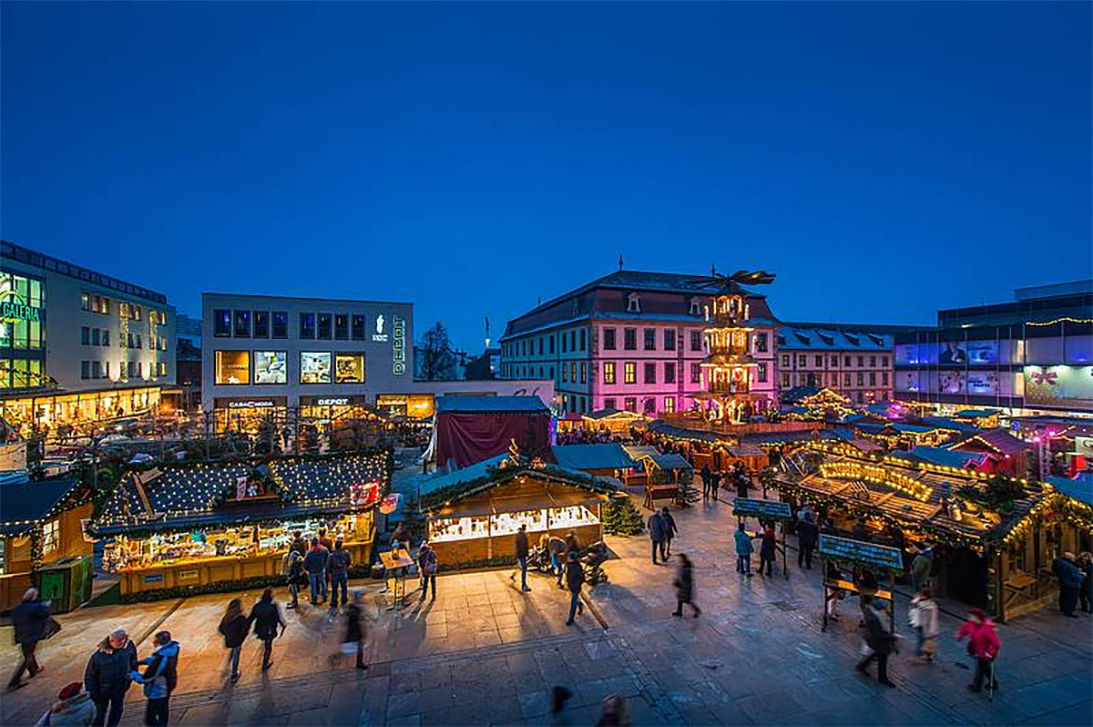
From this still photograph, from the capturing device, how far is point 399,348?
136ft

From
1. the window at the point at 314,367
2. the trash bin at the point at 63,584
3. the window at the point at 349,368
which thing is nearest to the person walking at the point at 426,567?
the trash bin at the point at 63,584

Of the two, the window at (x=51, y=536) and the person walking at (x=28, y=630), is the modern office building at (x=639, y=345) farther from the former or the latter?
the person walking at (x=28, y=630)

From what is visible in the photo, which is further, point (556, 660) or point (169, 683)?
point (556, 660)

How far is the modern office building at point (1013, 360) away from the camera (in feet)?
124

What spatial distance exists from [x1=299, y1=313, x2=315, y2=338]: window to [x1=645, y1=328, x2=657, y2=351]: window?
2799cm

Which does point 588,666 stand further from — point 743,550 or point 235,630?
point 235,630

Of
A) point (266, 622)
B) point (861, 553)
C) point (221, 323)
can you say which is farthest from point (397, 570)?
point (221, 323)

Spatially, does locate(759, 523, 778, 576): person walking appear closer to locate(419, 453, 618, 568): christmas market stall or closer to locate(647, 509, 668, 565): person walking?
locate(647, 509, 668, 565): person walking

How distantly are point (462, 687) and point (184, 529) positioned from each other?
8.36 m

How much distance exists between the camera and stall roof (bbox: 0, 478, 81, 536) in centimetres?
1146

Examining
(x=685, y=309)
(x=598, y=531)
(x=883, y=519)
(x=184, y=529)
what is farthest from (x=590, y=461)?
(x=685, y=309)

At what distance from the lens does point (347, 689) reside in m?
8.50

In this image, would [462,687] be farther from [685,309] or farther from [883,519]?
[685,309]

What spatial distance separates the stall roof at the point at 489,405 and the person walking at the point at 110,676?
18.8 metres
